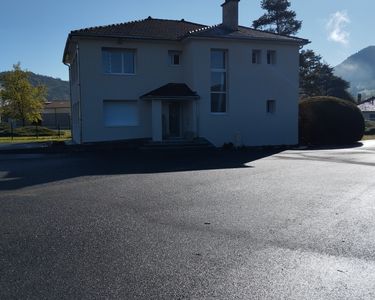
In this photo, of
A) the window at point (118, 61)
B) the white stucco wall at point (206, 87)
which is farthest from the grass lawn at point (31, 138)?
the window at point (118, 61)

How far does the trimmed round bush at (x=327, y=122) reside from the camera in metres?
29.7

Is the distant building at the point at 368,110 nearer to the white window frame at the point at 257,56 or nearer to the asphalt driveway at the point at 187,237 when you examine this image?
the white window frame at the point at 257,56

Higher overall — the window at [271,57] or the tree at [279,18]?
the tree at [279,18]

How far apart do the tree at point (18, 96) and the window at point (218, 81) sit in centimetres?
3323

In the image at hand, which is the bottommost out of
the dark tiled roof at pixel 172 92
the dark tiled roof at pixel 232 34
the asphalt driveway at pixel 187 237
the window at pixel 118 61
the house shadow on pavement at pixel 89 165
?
the asphalt driveway at pixel 187 237

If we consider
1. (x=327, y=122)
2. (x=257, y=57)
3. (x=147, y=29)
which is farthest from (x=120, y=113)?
(x=327, y=122)

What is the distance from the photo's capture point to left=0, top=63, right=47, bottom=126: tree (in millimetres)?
52031

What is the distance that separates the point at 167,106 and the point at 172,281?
2186 centimetres

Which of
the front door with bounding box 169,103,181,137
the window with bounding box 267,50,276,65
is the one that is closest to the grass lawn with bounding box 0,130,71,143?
the front door with bounding box 169,103,181,137

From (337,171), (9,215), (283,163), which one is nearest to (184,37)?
(283,163)

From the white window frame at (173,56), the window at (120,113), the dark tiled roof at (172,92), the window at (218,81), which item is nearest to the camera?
the dark tiled roof at (172,92)

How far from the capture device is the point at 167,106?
26125 millimetres

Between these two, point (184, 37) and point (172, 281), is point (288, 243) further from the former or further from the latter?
point (184, 37)

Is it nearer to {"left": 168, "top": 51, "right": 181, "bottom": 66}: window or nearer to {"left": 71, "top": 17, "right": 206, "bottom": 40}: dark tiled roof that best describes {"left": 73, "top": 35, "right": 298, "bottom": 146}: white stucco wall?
{"left": 168, "top": 51, "right": 181, "bottom": 66}: window
